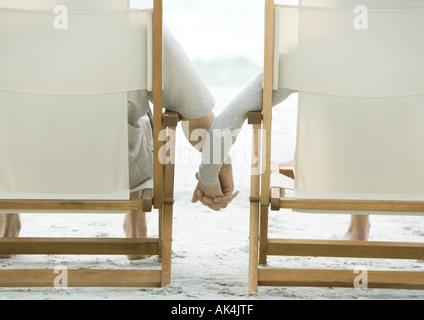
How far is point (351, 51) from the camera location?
1.89 m

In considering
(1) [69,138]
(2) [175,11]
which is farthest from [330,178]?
(2) [175,11]

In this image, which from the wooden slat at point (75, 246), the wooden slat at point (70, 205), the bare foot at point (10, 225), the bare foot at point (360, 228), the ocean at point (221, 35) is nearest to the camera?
the wooden slat at point (70, 205)

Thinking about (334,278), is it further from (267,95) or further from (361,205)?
(267,95)

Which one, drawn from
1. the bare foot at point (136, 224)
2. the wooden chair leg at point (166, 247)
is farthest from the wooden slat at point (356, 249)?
the bare foot at point (136, 224)

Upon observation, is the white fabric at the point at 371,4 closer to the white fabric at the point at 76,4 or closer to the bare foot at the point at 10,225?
the white fabric at the point at 76,4

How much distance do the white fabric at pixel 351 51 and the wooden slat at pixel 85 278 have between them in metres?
0.76

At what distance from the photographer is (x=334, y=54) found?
74.7 inches

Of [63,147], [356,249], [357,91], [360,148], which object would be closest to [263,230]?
[356,249]

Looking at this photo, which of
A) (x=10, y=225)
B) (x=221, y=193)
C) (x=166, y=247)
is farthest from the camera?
(x=10, y=225)

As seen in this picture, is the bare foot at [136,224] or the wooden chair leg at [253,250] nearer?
the wooden chair leg at [253,250]

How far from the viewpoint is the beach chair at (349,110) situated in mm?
1876

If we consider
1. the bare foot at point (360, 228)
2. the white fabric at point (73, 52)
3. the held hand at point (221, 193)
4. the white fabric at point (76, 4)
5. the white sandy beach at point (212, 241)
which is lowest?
the white sandy beach at point (212, 241)

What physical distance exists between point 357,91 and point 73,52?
2.79 feet

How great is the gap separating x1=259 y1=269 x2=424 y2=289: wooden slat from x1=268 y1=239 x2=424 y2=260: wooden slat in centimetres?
10
